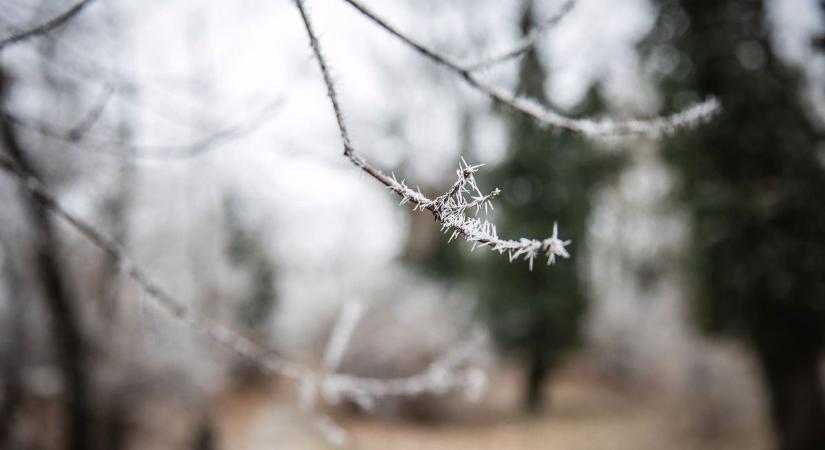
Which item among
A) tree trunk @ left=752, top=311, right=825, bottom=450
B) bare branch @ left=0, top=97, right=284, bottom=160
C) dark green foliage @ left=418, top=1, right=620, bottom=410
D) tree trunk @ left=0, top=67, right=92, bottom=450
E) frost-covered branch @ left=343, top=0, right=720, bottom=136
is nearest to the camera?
frost-covered branch @ left=343, top=0, right=720, bottom=136

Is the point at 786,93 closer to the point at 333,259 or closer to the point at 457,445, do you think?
the point at 457,445

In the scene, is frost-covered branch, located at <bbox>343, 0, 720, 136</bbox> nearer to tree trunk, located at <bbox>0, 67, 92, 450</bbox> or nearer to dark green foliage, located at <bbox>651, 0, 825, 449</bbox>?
tree trunk, located at <bbox>0, 67, 92, 450</bbox>

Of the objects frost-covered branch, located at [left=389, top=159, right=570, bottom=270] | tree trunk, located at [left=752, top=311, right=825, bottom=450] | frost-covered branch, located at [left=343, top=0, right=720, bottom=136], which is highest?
tree trunk, located at [left=752, top=311, right=825, bottom=450]

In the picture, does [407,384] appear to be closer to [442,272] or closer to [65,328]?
[65,328]

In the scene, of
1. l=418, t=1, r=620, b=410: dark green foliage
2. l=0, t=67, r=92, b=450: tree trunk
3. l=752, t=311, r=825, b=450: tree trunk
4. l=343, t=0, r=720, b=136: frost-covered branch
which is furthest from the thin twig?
l=418, t=1, r=620, b=410: dark green foliage

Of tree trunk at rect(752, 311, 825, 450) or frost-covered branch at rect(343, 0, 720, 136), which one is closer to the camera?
frost-covered branch at rect(343, 0, 720, 136)

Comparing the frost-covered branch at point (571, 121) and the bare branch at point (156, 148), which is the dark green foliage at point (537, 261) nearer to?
the bare branch at point (156, 148)

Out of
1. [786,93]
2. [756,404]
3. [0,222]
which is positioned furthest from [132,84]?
[756,404]

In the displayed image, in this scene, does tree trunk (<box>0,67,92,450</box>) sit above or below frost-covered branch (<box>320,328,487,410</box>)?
above

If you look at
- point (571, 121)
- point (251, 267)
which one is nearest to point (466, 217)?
point (571, 121)
